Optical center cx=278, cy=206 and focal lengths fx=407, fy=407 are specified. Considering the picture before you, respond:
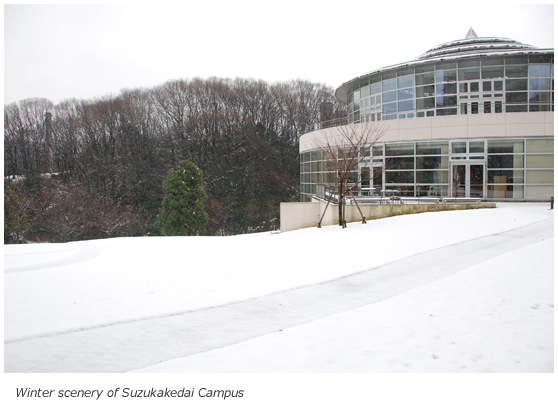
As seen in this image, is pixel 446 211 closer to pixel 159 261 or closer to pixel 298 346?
pixel 159 261

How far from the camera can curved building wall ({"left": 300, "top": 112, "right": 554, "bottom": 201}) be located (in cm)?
2253

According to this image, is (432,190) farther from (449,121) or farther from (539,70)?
(539,70)

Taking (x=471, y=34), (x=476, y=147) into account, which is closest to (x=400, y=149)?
(x=476, y=147)

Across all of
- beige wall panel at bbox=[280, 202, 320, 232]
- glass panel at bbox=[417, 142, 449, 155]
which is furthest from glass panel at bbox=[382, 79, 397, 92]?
beige wall panel at bbox=[280, 202, 320, 232]

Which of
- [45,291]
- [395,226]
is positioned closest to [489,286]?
[395,226]

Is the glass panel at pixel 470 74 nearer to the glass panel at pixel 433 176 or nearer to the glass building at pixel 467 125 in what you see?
the glass building at pixel 467 125

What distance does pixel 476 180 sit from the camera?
2327 centimetres

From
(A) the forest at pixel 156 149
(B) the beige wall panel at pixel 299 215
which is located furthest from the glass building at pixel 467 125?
(A) the forest at pixel 156 149

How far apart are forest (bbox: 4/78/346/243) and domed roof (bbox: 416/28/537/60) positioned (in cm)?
2083

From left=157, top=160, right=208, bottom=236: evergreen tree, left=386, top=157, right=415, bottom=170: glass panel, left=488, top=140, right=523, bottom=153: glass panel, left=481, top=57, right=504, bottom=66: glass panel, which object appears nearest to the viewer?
left=488, top=140, right=523, bottom=153: glass panel

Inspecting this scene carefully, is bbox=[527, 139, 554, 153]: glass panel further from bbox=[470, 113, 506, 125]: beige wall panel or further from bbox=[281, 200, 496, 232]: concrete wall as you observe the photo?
bbox=[281, 200, 496, 232]: concrete wall

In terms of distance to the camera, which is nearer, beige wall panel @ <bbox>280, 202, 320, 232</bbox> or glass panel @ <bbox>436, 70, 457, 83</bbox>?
beige wall panel @ <bbox>280, 202, 320, 232</bbox>

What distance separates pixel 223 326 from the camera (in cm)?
652

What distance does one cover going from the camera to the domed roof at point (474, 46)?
26.7 meters
